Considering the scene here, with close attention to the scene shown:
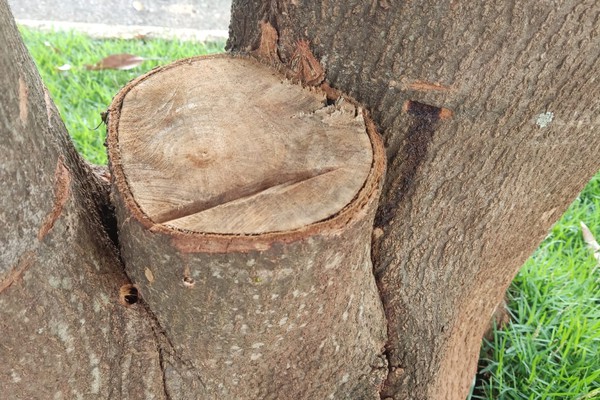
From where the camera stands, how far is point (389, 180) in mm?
1472

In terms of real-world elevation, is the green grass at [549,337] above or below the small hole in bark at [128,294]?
below

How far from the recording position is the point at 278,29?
4.70 feet

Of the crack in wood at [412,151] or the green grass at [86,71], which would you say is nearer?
the crack in wood at [412,151]

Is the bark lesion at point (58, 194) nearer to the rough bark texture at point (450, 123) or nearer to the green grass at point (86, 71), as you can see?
the rough bark texture at point (450, 123)

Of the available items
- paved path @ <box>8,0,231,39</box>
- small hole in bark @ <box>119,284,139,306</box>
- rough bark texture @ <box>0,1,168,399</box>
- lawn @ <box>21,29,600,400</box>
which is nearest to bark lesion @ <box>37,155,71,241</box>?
rough bark texture @ <box>0,1,168,399</box>

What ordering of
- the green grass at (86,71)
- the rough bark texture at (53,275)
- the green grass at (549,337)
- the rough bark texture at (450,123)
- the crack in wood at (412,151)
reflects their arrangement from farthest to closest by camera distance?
1. the green grass at (86,71)
2. the green grass at (549,337)
3. the crack in wood at (412,151)
4. the rough bark texture at (450,123)
5. the rough bark texture at (53,275)

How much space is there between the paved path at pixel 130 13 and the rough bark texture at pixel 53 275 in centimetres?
330

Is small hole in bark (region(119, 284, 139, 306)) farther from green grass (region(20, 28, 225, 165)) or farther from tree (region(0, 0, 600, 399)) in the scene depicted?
green grass (region(20, 28, 225, 165))

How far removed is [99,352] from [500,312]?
1.51 meters

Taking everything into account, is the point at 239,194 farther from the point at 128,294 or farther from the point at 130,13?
the point at 130,13

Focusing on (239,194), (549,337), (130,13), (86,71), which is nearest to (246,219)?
(239,194)

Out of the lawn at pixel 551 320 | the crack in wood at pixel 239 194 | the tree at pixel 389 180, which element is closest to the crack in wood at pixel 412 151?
the tree at pixel 389 180

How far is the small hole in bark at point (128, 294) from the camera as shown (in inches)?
52.4

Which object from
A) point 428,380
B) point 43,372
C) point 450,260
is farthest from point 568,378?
point 43,372
